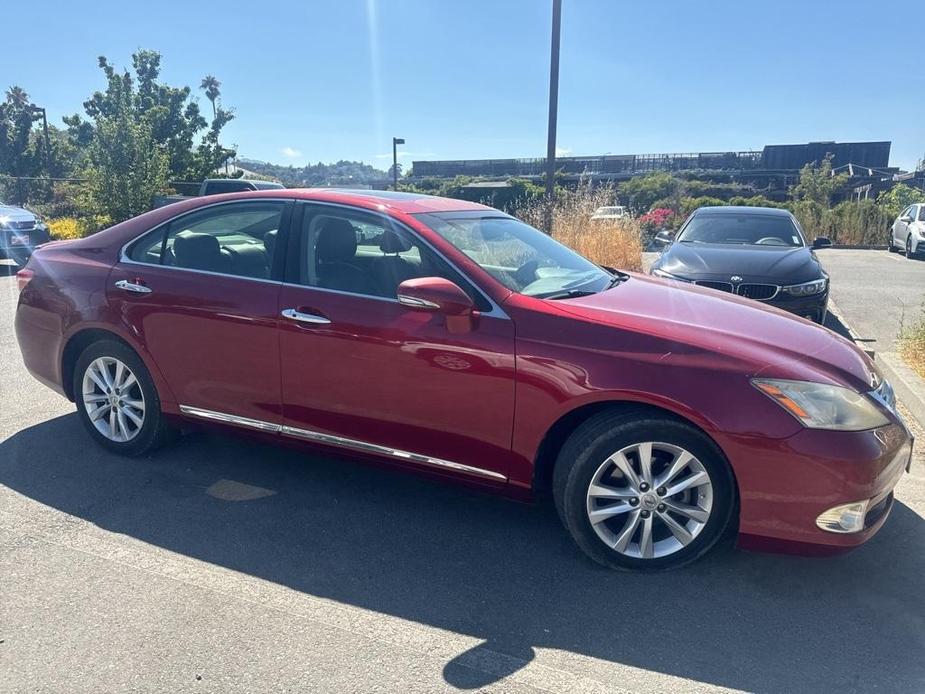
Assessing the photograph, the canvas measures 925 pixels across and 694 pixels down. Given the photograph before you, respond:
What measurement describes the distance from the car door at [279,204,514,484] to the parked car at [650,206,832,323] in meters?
4.58

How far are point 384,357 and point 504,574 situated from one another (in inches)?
→ 45.3

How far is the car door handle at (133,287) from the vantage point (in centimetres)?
408

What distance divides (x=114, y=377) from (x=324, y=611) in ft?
7.58

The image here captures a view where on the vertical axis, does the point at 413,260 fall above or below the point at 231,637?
above

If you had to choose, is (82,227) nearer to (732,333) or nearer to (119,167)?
(119,167)

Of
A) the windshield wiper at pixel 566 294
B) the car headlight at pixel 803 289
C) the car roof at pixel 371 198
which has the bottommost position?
the car headlight at pixel 803 289

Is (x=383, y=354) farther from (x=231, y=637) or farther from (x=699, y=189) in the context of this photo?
(x=699, y=189)

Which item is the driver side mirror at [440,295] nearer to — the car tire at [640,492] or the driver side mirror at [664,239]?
the car tire at [640,492]

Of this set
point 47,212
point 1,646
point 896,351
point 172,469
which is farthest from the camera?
point 47,212

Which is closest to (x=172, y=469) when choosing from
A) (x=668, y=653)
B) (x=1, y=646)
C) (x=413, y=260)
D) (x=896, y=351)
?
(x=1, y=646)

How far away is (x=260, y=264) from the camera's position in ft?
12.6

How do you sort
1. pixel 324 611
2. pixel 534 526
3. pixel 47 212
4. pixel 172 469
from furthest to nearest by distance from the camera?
pixel 47 212 → pixel 172 469 → pixel 534 526 → pixel 324 611

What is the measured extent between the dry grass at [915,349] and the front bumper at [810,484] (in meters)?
3.80

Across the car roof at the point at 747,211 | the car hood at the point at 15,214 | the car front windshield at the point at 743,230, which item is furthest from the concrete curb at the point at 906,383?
the car hood at the point at 15,214
